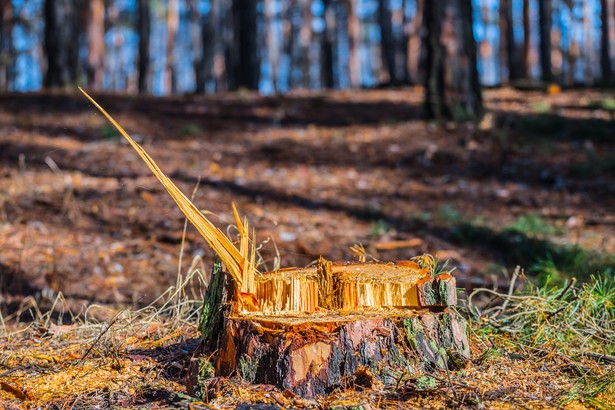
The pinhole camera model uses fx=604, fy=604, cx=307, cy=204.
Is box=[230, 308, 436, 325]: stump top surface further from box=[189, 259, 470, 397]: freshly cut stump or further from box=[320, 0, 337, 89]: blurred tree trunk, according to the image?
box=[320, 0, 337, 89]: blurred tree trunk

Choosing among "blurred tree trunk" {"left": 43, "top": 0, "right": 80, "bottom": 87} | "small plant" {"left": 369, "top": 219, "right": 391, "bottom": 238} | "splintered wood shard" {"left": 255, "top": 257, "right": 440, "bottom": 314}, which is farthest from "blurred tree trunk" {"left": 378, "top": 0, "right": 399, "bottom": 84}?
"splintered wood shard" {"left": 255, "top": 257, "right": 440, "bottom": 314}

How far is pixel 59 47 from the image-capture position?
10016 millimetres

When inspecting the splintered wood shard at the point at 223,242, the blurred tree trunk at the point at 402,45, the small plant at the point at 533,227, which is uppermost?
the blurred tree trunk at the point at 402,45

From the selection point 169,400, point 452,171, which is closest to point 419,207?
point 452,171

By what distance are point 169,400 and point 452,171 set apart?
17.0 feet

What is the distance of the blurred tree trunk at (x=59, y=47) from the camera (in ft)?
33.1

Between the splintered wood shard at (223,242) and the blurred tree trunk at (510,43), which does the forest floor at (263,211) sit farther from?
the blurred tree trunk at (510,43)

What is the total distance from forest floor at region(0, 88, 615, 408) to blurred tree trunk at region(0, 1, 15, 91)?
1970 cm

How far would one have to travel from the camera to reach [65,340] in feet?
7.77

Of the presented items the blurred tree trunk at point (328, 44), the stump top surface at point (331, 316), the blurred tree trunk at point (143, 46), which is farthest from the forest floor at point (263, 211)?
the blurred tree trunk at point (328, 44)

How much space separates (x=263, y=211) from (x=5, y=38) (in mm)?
30966

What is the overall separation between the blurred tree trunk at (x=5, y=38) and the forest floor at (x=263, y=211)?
1970cm

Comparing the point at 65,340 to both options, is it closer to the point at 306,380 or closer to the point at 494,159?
the point at 306,380

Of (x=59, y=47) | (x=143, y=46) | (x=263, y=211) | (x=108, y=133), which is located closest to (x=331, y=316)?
(x=263, y=211)
